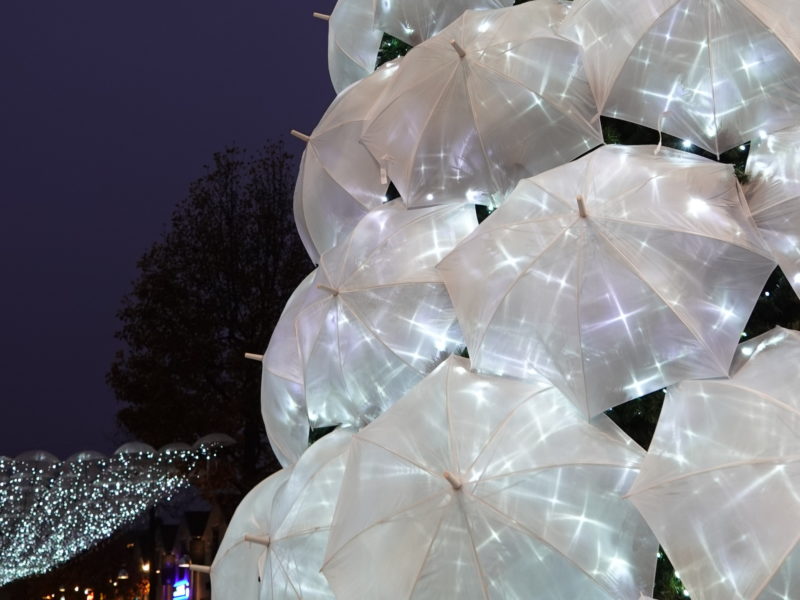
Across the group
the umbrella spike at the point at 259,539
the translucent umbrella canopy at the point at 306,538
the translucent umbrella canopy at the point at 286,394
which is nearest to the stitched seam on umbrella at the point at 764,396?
the translucent umbrella canopy at the point at 306,538

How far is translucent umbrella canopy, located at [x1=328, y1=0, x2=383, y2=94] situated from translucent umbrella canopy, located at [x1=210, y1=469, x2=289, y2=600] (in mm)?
2367

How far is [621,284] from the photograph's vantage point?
116 inches

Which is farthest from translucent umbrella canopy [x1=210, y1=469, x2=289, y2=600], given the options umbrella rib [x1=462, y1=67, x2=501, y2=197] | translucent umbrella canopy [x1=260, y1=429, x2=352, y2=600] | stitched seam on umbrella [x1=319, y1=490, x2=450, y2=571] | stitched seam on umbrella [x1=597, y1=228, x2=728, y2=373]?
stitched seam on umbrella [x1=597, y1=228, x2=728, y2=373]

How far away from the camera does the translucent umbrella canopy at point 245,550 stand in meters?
4.09

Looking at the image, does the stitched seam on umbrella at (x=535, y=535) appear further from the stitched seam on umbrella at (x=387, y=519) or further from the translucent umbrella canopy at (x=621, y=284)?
the translucent umbrella canopy at (x=621, y=284)

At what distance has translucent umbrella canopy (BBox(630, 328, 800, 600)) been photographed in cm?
249

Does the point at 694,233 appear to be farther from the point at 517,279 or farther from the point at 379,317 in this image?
the point at 379,317

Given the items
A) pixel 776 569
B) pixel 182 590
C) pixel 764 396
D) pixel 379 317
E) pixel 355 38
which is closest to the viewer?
pixel 776 569

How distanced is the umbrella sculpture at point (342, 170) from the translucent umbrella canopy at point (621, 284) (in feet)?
4.25

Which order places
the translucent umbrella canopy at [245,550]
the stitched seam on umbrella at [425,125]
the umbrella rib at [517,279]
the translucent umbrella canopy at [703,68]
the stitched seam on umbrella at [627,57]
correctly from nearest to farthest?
the umbrella rib at [517,279] < the translucent umbrella canopy at [703,68] < the stitched seam on umbrella at [627,57] < the stitched seam on umbrella at [425,125] < the translucent umbrella canopy at [245,550]

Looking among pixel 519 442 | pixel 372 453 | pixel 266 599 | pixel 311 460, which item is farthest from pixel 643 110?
pixel 266 599

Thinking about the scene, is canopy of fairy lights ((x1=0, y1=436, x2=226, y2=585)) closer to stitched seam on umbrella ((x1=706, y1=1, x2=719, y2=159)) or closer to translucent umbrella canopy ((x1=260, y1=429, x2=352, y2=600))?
translucent umbrella canopy ((x1=260, y1=429, x2=352, y2=600))

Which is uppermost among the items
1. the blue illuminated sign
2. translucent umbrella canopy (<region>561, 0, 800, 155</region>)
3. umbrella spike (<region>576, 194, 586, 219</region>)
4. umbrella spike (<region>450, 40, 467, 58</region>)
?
umbrella spike (<region>450, 40, 467, 58</region>)

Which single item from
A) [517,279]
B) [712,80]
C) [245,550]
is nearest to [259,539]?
[245,550]
